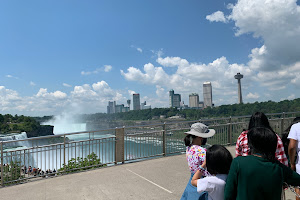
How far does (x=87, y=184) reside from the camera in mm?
5629

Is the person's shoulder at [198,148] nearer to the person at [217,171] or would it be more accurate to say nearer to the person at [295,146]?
the person at [217,171]

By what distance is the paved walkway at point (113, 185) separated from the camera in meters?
4.87

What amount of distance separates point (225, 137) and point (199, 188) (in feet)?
27.4

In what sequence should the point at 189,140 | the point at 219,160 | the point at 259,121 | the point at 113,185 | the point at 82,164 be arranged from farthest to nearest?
the point at 82,164
the point at 113,185
the point at 259,121
the point at 189,140
the point at 219,160

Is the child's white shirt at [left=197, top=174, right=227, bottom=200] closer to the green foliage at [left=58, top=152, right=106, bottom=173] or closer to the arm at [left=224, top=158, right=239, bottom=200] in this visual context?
the arm at [left=224, top=158, right=239, bottom=200]

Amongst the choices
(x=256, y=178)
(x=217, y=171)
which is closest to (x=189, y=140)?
(x=217, y=171)

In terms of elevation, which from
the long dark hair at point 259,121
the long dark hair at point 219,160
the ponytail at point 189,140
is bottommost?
the long dark hair at point 219,160

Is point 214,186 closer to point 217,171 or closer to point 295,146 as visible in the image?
point 217,171

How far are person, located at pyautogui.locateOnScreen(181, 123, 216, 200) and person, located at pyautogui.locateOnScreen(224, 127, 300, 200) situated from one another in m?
0.51

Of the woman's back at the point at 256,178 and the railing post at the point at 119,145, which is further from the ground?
the woman's back at the point at 256,178

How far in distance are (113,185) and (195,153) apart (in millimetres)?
3481

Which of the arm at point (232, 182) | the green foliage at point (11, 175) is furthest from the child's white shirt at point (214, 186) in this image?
the green foliage at point (11, 175)

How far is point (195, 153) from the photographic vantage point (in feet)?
8.70

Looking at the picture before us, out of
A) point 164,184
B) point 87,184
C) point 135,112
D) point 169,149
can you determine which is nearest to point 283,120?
point 169,149
